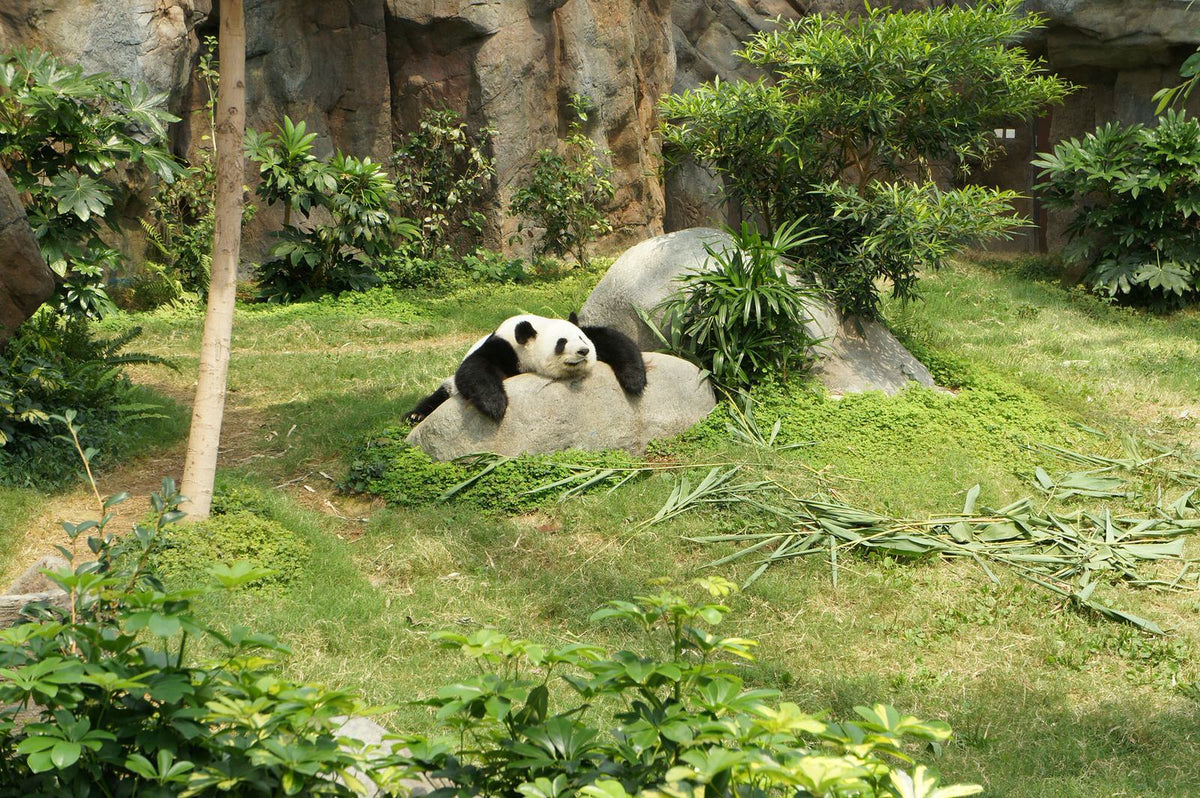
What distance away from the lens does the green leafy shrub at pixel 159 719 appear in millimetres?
2049

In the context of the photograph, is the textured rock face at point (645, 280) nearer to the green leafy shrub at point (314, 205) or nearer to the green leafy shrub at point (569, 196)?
the green leafy shrub at point (314, 205)

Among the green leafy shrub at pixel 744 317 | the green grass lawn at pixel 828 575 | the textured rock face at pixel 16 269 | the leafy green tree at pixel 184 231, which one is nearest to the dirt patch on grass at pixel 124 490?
the green grass lawn at pixel 828 575

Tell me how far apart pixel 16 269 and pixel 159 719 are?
16.4ft

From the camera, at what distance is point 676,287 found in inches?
340

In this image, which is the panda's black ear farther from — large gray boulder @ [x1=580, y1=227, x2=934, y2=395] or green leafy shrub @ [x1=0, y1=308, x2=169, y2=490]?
green leafy shrub @ [x1=0, y1=308, x2=169, y2=490]

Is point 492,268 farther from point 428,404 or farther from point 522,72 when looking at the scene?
point 428,404

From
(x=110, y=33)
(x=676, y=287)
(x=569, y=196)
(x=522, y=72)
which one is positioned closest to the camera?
(x=676, y=287)

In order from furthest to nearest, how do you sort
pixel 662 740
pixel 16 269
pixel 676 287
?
1. pixel 676 287
2. pixel 16 269
3. pixel 662 740

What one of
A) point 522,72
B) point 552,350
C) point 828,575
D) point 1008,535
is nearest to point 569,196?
point 522,72

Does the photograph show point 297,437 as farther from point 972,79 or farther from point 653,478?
point 972,79

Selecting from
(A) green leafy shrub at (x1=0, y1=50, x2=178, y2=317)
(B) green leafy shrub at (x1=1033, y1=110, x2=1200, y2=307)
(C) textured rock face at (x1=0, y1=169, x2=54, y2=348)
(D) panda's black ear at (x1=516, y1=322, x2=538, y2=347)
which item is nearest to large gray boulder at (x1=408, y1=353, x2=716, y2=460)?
(D) panda's black ear at (x1=516, y1=322, x2=538, y2=347)

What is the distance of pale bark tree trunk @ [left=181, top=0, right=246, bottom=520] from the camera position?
18.5 ft

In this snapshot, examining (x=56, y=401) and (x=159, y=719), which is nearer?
(x=159, y=719)

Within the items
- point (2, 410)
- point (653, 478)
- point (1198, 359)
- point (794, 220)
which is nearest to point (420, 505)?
point (653, 478)
